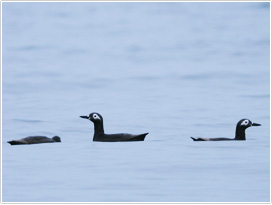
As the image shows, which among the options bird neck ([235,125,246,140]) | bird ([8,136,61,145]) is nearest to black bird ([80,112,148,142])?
bird ([8,136,61,145])

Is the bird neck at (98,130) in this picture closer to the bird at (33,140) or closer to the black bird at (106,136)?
the black bird at (106,136)

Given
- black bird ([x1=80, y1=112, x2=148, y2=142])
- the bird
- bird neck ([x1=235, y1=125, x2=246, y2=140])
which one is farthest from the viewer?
bird neck ([x1=235, y1=125, x2=246, y2=140])

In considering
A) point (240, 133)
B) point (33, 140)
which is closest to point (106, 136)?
point (33, 140)

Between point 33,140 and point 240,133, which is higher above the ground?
point 240,133

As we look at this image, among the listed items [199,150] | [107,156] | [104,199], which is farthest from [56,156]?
[104,199]

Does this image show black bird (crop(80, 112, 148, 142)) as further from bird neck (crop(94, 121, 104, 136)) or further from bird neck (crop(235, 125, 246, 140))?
bird neck (crop(235, 125, 246, 140))

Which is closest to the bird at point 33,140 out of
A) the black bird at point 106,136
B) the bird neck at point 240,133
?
the black bird at point 106,136

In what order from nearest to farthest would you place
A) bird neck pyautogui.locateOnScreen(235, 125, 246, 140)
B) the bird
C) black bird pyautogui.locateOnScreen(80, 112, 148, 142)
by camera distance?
1. the bird
2. black bird pyautogui.locateOnScreen(80, 112, 148, 142)
3. bird neck pyautogui.locateOnScreen(235, 125, 246, 140)

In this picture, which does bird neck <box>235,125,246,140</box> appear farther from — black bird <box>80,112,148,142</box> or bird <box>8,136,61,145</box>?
bird <box>8,136,61,145</box>

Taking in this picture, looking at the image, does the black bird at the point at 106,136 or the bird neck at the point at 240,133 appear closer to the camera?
the black bird at the point at 106,136

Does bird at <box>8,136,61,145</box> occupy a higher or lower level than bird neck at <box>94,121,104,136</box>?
lower

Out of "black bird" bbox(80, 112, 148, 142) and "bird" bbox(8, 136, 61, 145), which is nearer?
"bird" bbox(8, 136, 61, 145)

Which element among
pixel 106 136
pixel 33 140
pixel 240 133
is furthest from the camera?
pixel 240 133

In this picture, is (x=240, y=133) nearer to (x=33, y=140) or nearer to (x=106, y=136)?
(x=106, y=136)
